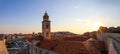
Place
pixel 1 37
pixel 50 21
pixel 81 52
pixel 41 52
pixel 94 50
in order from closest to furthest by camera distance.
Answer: pixel 1 37
pixel 81 52
pixel 94 50
pixel 41 52
pixel 50 21

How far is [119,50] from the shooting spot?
5254 millimetres

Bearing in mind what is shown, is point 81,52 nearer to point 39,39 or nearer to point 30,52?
point 39,39

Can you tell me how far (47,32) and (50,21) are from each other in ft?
6.98

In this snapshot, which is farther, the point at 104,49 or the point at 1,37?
the point at 104,49

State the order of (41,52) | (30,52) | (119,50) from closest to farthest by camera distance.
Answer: (119,50), (41,52), (30,52)

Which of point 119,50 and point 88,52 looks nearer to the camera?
point 119,50

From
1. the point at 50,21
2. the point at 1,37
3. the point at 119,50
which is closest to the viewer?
the point at 119,50

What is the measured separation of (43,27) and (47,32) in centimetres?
119

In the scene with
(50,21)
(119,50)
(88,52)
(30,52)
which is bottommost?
(30,52)

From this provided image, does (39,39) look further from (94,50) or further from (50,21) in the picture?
(94,50)

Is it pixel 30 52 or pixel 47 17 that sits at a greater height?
pixel 47 17

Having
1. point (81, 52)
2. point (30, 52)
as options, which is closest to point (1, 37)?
point (81, 52)

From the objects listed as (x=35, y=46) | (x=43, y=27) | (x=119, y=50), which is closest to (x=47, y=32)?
(x=43, y=27)

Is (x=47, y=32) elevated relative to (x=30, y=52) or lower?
elevated
